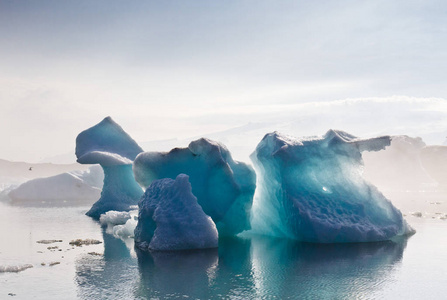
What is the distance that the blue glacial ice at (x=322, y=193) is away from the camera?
431 inches

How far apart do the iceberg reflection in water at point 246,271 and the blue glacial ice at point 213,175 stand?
52.7 inches

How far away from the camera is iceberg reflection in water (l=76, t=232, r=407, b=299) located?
22.1ft

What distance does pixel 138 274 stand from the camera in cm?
782

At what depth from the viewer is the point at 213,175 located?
38.5 ft

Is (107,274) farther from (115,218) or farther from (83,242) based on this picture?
(115,218)

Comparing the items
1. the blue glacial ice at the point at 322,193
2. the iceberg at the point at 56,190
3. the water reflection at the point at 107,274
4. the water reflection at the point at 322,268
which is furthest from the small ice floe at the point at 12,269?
the iceberg at the point at 56,190

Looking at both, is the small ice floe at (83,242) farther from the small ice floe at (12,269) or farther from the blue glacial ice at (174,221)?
the small ice floe at (12,269)

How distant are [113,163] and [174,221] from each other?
8.10 m

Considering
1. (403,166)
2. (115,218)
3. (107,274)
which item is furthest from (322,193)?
(403,166)

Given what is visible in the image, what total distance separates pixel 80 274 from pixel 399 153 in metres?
43.2

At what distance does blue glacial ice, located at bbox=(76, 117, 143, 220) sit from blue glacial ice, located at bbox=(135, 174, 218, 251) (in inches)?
286

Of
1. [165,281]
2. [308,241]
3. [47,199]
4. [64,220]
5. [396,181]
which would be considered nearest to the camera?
[165,281]

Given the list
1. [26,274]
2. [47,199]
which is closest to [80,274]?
[26,274]

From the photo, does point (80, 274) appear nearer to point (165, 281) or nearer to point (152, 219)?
point (165, 281)
